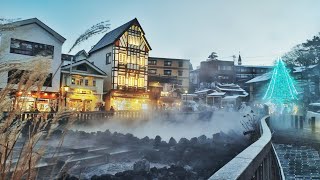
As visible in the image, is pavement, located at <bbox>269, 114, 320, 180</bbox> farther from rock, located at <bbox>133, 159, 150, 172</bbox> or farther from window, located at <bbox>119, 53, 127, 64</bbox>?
window, located at <bbox>119, 53, 127, 64</bbox>

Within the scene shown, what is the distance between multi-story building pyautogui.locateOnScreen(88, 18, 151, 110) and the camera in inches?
1302

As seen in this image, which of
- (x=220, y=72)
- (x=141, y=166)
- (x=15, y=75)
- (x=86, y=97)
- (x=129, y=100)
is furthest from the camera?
(x=220, y=72)

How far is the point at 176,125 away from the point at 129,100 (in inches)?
379

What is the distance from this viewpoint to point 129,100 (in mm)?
33875

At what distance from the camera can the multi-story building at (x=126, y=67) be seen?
108 ft

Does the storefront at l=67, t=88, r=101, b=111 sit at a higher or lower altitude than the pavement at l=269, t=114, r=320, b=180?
higher

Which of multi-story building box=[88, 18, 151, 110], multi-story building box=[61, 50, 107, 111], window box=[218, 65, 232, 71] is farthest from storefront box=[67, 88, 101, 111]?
window box=[218, 65, 232, 71]

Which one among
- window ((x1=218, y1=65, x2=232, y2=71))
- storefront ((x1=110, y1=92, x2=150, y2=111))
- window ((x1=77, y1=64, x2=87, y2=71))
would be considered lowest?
storefront ((x1=110, y1=92, x2=150, y2=111))

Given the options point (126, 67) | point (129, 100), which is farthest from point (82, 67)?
point (129, 100)

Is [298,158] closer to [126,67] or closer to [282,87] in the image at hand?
[282,87]

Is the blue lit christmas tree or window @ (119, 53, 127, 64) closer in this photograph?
the blue lit christmas tree

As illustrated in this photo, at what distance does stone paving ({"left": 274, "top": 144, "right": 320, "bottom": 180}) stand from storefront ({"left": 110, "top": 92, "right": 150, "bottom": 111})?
2510cm

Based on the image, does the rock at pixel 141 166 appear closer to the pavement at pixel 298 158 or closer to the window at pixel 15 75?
the pavement at pixel 298 158

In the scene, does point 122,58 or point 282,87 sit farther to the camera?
point 122,58
